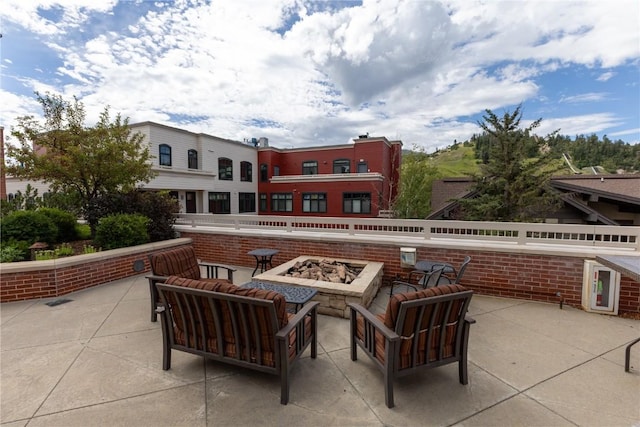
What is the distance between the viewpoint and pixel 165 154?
53.1 ft

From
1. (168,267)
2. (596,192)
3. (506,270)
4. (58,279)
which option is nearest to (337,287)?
(168,267)

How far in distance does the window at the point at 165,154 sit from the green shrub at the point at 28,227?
10.4 m

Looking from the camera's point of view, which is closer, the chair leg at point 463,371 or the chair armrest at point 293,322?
the chair armrest at point 293,322

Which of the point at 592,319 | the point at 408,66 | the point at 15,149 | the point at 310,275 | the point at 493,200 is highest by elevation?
the point at 408,66

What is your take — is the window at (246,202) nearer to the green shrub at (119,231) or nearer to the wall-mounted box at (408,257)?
the green shrub at (119,231)

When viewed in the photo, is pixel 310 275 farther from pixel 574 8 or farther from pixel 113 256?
pixel 574 8

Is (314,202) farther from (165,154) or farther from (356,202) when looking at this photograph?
(165,154)

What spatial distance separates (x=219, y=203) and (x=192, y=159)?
3793 millimetres

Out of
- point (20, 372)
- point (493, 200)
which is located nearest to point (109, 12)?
point (20, 372)

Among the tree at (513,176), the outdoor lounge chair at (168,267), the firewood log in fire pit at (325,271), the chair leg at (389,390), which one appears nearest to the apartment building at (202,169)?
the outdoor lounge chair at (168,267)

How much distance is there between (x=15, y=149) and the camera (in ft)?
22.7

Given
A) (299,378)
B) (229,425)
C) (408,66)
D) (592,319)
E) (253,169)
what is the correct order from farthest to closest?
(253,169)
(408,66)
(592,319)
(299,378)
(229,425)

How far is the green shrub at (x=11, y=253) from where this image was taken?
16.9ft

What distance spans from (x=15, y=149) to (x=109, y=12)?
4.35m
